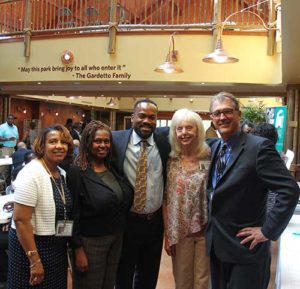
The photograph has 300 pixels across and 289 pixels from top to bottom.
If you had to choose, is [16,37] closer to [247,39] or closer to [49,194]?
[247,39]

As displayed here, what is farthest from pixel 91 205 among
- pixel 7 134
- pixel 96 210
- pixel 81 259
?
pixel 7 134

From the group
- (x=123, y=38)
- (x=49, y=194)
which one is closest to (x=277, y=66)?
(x=123, y=38)

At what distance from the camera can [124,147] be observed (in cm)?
270

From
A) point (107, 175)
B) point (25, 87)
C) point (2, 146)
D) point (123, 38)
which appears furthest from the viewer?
point (25, 87)

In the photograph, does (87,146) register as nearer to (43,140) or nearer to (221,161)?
(43,140)

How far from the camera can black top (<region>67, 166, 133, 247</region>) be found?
2.38 m

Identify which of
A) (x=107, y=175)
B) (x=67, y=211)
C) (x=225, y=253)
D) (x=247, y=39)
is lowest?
(x=225, y=253)

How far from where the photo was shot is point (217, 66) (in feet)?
24.7

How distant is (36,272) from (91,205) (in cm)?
47

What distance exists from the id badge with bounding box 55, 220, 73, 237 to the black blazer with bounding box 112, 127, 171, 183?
1.69 feet

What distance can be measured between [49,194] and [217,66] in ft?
19.3

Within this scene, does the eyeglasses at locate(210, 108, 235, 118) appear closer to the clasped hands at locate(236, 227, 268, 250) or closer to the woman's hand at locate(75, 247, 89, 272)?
the clasped hands at locate(236, 227, 268, 250)

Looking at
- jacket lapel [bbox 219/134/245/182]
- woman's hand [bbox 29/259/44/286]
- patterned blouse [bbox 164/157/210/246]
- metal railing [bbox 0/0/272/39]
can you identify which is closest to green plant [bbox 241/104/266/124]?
metal railing [bbox 0/0/272/39]

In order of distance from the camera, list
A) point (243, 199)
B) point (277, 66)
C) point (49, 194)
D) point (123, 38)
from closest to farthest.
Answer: point (243, 199) → point (49, 194) → point (277, 66) → point (123, 38)
